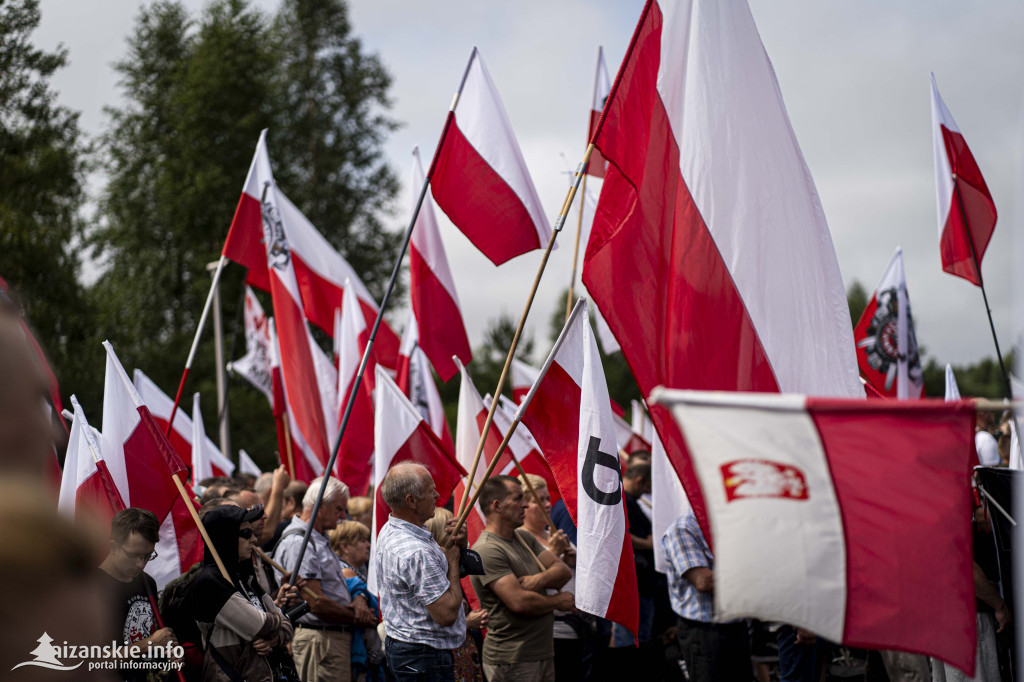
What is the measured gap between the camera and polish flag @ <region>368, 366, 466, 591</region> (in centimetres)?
679

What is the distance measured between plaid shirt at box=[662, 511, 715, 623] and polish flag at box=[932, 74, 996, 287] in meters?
4.17

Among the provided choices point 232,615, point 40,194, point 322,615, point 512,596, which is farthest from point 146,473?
point 40,194

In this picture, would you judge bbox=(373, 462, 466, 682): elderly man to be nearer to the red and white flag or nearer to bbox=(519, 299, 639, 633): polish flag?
bbox=(519, 299, 639, 633): polish flag

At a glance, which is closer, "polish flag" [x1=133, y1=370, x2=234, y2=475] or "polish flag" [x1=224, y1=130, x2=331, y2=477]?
"polish flag" [x1=224, y1=130, x2=331, y2=477]

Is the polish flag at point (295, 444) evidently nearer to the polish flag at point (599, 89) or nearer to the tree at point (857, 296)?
the polish flag at point (599, 89)

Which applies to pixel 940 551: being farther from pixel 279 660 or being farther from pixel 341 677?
pixel 341 677

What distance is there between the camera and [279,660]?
208 inches

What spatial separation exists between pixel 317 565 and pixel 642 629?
3.11 m

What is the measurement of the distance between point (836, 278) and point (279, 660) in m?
3.50

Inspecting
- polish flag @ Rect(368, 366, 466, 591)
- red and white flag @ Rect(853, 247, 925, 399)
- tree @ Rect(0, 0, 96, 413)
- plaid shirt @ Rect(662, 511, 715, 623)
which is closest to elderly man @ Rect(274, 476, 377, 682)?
polish flag @ Rect(368, 366, 466, 591)

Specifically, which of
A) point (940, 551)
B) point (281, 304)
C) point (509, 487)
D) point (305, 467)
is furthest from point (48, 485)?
point (305, 467)

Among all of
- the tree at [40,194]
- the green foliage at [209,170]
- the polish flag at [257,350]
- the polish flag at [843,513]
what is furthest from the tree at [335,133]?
the polish flag at [843,513]

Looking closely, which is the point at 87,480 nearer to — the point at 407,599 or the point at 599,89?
the point at 407,599

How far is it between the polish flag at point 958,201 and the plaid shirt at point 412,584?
5.65 metres
